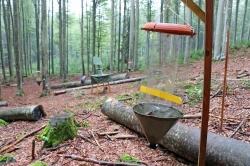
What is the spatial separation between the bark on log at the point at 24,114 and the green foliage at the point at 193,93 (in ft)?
14.3

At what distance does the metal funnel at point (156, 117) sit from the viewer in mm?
3549

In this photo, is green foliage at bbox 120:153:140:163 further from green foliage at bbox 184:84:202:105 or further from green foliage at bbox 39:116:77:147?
green foliage at bbox 184:84:202:105

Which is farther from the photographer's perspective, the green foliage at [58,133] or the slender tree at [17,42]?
the slender tree at [17,42]

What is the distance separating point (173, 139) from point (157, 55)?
1788mm

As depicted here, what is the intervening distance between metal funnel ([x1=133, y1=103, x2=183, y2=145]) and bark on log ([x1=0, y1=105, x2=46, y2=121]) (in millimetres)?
5522

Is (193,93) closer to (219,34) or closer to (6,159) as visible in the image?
(6,159)

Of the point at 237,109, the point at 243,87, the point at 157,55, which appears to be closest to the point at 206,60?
the point at 157,55

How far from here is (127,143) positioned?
5.70 metres

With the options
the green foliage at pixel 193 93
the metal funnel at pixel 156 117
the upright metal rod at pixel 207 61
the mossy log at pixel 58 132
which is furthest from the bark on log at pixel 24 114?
the upright metal rod at pixel 207 61

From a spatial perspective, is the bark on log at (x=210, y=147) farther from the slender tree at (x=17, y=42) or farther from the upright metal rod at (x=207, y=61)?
the slender tree at (x=17, y=42)

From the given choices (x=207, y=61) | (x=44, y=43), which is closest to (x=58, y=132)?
(x=207, y=61)

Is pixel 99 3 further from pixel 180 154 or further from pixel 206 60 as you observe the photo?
pixel 206 60

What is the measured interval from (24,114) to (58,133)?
3.23 metres

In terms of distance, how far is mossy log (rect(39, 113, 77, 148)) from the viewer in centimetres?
581
